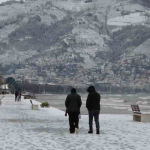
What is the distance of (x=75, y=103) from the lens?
67.0 feet

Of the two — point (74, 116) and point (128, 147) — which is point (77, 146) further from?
point (74, 116)

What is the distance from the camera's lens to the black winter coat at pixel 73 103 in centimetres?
2030

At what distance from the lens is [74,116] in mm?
20422

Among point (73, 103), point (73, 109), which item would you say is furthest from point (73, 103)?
point (73, 109)

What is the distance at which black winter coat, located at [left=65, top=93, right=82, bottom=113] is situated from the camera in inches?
799

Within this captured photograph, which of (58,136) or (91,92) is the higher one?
(91,92)

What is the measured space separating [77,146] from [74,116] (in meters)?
5.12

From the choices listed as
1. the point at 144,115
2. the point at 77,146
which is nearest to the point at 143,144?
the point at 77,146

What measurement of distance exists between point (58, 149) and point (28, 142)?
2046mm

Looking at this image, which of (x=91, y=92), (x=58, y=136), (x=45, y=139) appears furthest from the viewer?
(x=91, y=92)

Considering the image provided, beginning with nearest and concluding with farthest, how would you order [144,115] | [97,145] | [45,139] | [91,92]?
[97,145]
[45,139]
[91,92]
[144,115]

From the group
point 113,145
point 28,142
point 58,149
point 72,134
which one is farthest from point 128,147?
point 72,134

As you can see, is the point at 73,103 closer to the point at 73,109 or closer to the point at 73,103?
the point at 73,103

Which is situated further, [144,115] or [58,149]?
[144,115]
